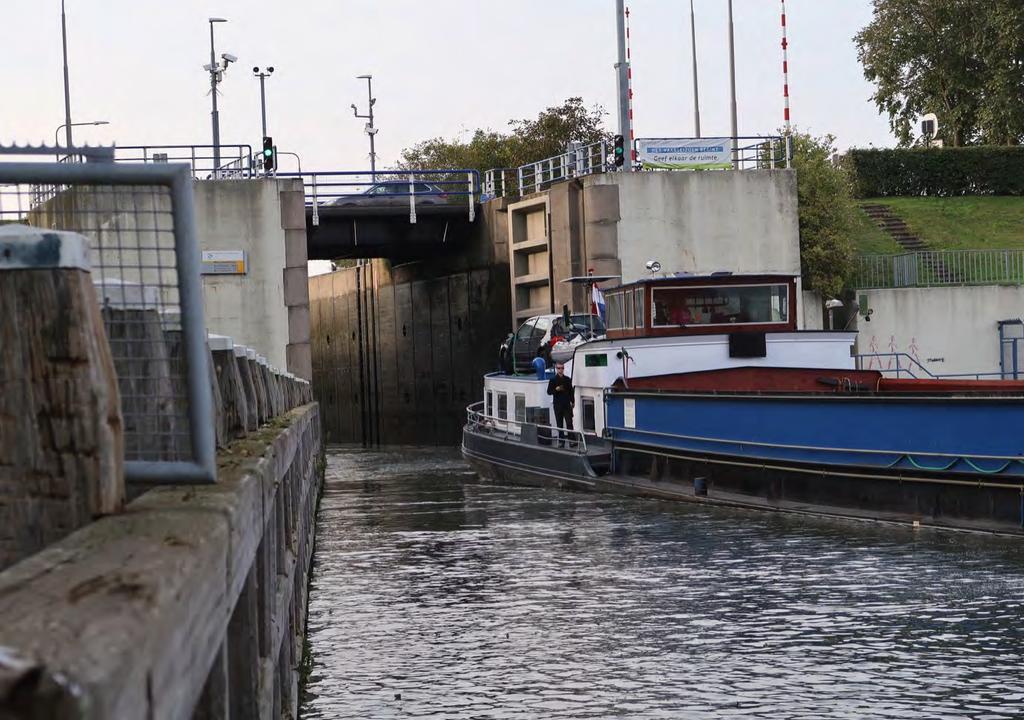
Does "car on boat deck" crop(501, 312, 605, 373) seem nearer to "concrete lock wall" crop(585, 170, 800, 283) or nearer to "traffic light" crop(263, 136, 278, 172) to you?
"concrete lock wall" crop(585, 170, 800, 283)

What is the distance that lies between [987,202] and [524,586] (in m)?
43.3

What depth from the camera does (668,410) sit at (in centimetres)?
2312

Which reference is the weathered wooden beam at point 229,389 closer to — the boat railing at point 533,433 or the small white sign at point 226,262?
the boat railing at point 533,433

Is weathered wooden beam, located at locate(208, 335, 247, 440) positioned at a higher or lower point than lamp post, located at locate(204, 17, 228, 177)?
lower

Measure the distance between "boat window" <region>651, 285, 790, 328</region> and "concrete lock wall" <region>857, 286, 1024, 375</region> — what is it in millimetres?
16684

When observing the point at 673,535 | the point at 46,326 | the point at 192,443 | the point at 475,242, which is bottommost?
the point at 673,535

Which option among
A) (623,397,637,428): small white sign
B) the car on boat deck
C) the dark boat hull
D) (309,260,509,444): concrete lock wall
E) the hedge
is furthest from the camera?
the hedge

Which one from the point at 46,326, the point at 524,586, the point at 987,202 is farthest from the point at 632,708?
the point at 987,202

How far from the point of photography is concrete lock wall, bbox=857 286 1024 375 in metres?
41.2

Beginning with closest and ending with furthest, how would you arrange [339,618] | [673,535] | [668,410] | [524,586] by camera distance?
[339,618], [524,586], [673,535], [668,410]

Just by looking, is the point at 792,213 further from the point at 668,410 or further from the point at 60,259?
the point at 60,259

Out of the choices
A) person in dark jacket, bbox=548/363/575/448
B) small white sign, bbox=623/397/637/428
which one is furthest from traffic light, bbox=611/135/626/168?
small white sign, bbox=623/397/637/428

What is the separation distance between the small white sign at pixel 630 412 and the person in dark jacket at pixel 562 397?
8.75ft

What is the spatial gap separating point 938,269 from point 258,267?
62.2ft
